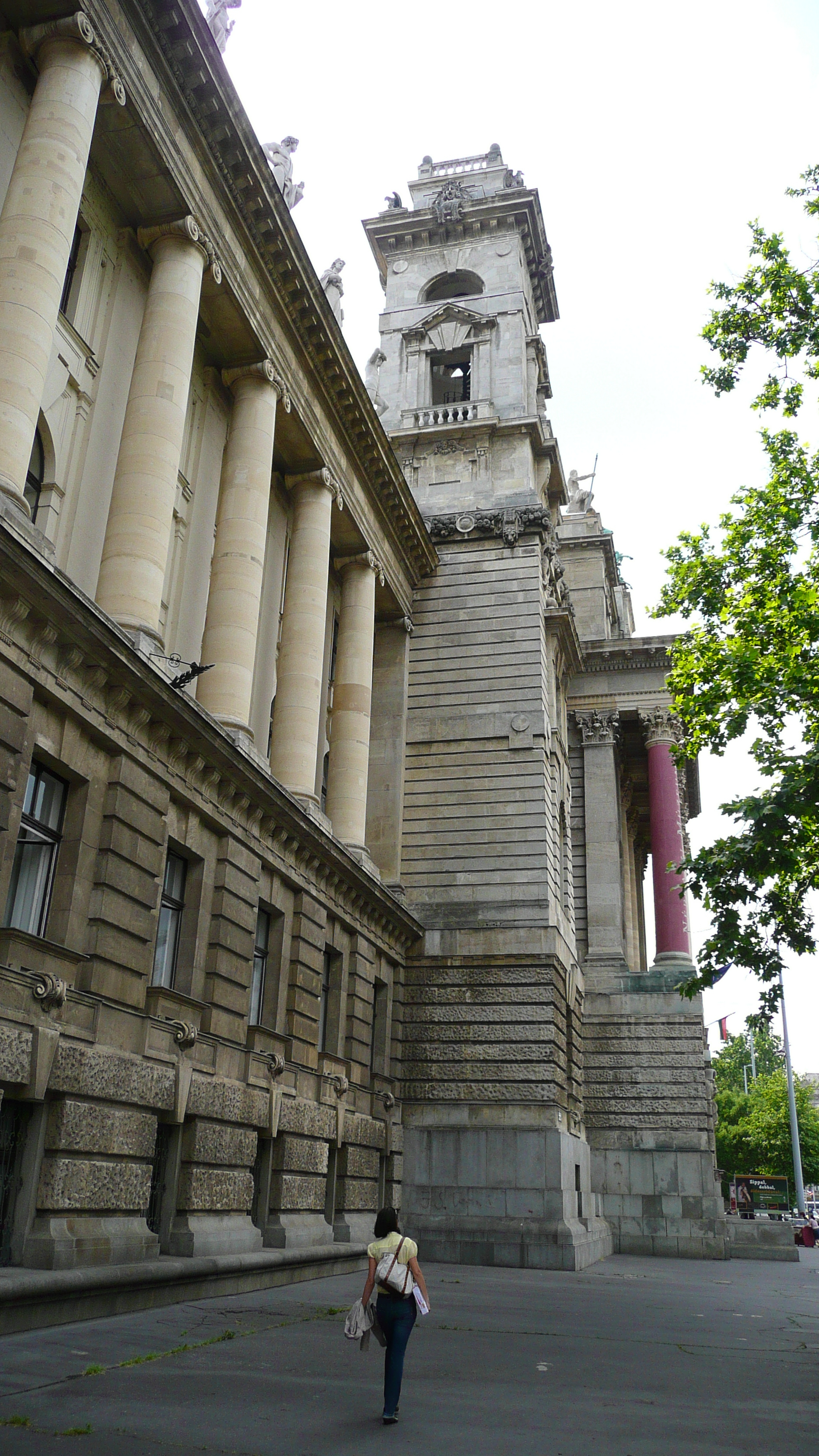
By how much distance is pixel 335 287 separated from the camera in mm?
28531

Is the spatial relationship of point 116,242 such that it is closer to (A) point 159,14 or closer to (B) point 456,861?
(A) point 159,14

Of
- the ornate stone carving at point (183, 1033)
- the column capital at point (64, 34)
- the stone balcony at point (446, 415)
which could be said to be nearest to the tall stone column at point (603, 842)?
the stone balcony at point (446, 415)

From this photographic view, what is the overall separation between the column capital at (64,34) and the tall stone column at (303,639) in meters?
11.2

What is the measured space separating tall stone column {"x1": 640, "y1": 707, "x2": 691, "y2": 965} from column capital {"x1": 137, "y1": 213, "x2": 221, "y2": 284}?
950 inches

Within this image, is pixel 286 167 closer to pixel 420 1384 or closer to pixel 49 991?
pixel 49 991

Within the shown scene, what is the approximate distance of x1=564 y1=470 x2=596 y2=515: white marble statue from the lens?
174 feet

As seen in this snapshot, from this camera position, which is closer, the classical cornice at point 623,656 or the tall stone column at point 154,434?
the tall stone column at point 154,434

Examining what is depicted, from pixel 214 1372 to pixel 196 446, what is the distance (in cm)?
1811

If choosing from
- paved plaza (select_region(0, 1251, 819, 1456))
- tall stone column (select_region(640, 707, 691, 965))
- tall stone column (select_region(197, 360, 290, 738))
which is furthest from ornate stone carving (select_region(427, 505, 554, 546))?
paved plaza (select_region(0, 1251, 819, 1456))

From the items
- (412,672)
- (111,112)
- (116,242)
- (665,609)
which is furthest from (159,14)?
(412,672)

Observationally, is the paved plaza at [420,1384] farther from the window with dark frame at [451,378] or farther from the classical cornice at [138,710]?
the window with dark frame at [451,378]

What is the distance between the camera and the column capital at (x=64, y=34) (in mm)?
16625

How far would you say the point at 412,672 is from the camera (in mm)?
34375

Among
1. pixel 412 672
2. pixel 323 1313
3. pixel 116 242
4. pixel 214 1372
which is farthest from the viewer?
pixel 412 672
